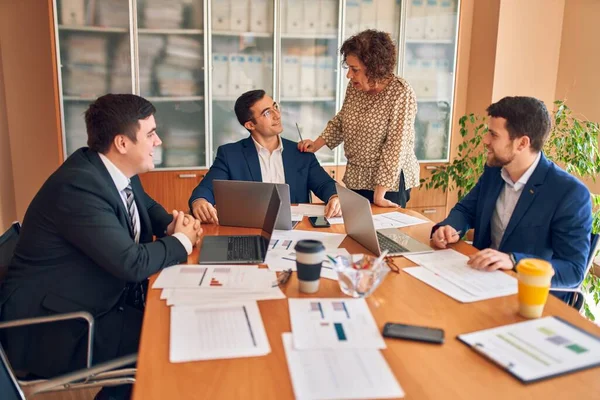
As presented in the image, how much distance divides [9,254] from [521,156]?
1.79m

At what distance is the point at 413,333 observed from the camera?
1203mm

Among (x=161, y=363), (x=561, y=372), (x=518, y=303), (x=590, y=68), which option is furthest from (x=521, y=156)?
(x=590, y=68)

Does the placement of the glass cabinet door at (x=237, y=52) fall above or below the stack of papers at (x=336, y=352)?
above

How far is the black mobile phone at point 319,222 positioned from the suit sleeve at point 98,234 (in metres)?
0.73

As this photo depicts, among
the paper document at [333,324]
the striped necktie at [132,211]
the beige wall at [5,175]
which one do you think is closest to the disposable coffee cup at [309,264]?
the paper document at [333,324]

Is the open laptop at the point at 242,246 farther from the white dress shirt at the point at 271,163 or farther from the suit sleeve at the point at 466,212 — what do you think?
the suit sleeve at the point at 466,212

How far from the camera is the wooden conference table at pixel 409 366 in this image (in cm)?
99

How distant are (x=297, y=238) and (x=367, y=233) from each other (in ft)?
1.00

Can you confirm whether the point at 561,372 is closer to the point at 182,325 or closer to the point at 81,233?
the point at 182,325

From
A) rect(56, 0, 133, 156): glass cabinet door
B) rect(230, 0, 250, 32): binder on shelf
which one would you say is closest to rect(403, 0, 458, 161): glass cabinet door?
rect(230, 0, 250, 32): binder on shelf

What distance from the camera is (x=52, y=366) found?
5.10 feet

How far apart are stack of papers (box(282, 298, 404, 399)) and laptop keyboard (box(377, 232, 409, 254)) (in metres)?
0.47

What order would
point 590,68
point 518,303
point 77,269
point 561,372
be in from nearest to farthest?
1. point 561,372
2. point 518,303
3. point 77,269
4. point 590,68

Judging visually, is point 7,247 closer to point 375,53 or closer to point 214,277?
point 214,277
